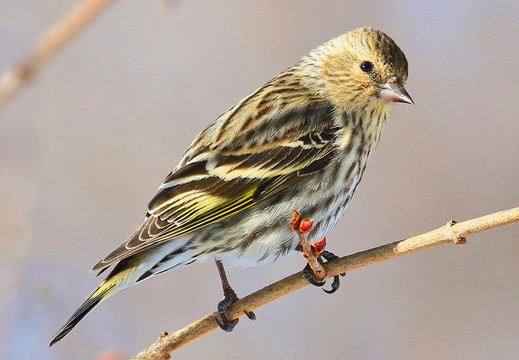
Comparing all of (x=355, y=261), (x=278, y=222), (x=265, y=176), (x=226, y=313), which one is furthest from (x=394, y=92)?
(x=226, y=313)

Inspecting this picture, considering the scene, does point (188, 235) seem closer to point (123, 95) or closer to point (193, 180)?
point (193, 180)

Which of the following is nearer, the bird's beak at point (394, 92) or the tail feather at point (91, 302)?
the tail feather at point (91, 302)

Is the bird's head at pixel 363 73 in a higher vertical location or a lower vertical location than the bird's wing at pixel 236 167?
higher

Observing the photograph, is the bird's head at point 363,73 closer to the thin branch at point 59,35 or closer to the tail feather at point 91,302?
the tail feather at point 91,302

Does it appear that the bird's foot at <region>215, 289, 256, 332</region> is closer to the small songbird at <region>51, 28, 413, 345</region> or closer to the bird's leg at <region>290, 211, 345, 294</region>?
the small songbird at <region>51, 28, 413, 345</region>

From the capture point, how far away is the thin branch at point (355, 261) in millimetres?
2408

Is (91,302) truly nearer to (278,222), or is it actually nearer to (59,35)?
(278,222)

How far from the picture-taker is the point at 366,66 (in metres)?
3.88

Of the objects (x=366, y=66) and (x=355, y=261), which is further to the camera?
(x=366, y=66)

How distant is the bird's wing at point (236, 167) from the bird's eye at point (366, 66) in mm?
349

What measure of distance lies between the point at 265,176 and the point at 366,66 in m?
0.82

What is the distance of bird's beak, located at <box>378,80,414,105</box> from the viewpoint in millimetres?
3654

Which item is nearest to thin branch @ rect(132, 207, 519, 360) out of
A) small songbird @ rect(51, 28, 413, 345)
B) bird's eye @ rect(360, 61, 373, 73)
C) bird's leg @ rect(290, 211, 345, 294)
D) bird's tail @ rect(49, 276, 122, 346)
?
bird's leg @ rect(290, 211, 345, 294)

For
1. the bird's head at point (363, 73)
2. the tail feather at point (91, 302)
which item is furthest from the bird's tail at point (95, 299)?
the bird's head at point (363, 73)
